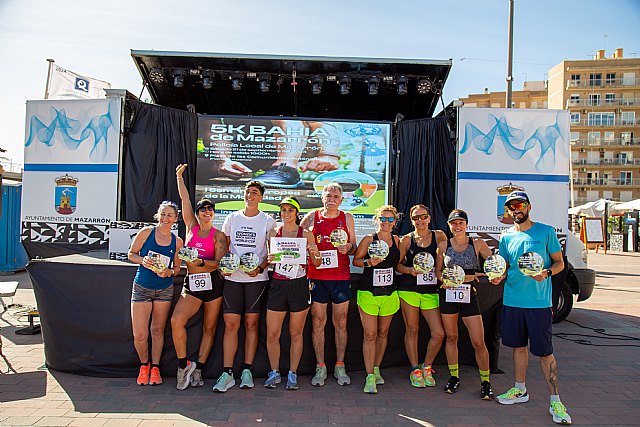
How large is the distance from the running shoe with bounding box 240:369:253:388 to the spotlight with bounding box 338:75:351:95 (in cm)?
487

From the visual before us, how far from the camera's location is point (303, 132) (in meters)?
7.38

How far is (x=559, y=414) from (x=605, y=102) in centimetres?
6330

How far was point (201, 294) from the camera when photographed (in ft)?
14.1

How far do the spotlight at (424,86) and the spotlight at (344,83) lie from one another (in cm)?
111

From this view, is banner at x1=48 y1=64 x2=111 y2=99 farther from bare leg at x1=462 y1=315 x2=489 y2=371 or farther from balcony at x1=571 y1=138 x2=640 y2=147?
balcony at x1=571 y1=138 x2=640 y2=147

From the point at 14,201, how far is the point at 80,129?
300 inches

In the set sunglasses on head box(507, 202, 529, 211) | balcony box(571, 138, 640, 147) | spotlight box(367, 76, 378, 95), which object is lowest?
sunglasses on head box(507, 202, 529, 211)

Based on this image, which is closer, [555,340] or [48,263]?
[48,263]

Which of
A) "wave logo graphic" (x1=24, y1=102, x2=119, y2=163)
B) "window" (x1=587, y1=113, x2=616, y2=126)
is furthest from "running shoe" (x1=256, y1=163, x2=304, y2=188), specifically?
"window" (x1=587, y1=113, x2=616, y2=126)

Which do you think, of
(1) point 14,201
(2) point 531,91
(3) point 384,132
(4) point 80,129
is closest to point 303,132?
(3) point 384,132

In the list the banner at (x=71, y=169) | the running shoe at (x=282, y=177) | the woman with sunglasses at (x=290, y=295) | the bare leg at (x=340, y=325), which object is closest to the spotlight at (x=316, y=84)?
the running shoe at (x=282, y=177)

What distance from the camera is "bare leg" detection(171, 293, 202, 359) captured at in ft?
14.0

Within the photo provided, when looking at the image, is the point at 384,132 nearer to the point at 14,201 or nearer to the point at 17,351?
the point at 17,351

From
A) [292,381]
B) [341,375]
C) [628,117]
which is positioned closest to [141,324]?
[292,381]
